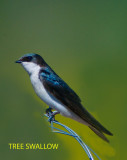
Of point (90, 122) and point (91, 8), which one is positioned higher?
point (91, 8)

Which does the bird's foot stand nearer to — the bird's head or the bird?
the bird

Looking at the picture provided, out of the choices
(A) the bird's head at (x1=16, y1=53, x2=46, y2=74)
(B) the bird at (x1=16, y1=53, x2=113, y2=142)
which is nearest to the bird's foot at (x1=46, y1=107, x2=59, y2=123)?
(B) the bird at (x1=16, y1=53, x2=113, y2=142)

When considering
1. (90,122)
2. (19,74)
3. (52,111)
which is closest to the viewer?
(90,122)

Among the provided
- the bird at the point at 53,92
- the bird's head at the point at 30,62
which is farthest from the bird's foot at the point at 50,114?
the bird's head at the point at 30,62

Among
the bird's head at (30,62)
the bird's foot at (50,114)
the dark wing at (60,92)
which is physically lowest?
the bird's foot at (50,114)

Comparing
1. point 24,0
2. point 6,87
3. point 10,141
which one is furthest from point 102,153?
point 24,0

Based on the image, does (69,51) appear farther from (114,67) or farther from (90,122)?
(90,122)

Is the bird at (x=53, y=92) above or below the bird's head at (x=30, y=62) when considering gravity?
below

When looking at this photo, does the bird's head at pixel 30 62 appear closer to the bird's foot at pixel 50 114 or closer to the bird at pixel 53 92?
the bird at pixel 53 92

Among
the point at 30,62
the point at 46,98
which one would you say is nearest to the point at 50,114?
the point at 46,98
